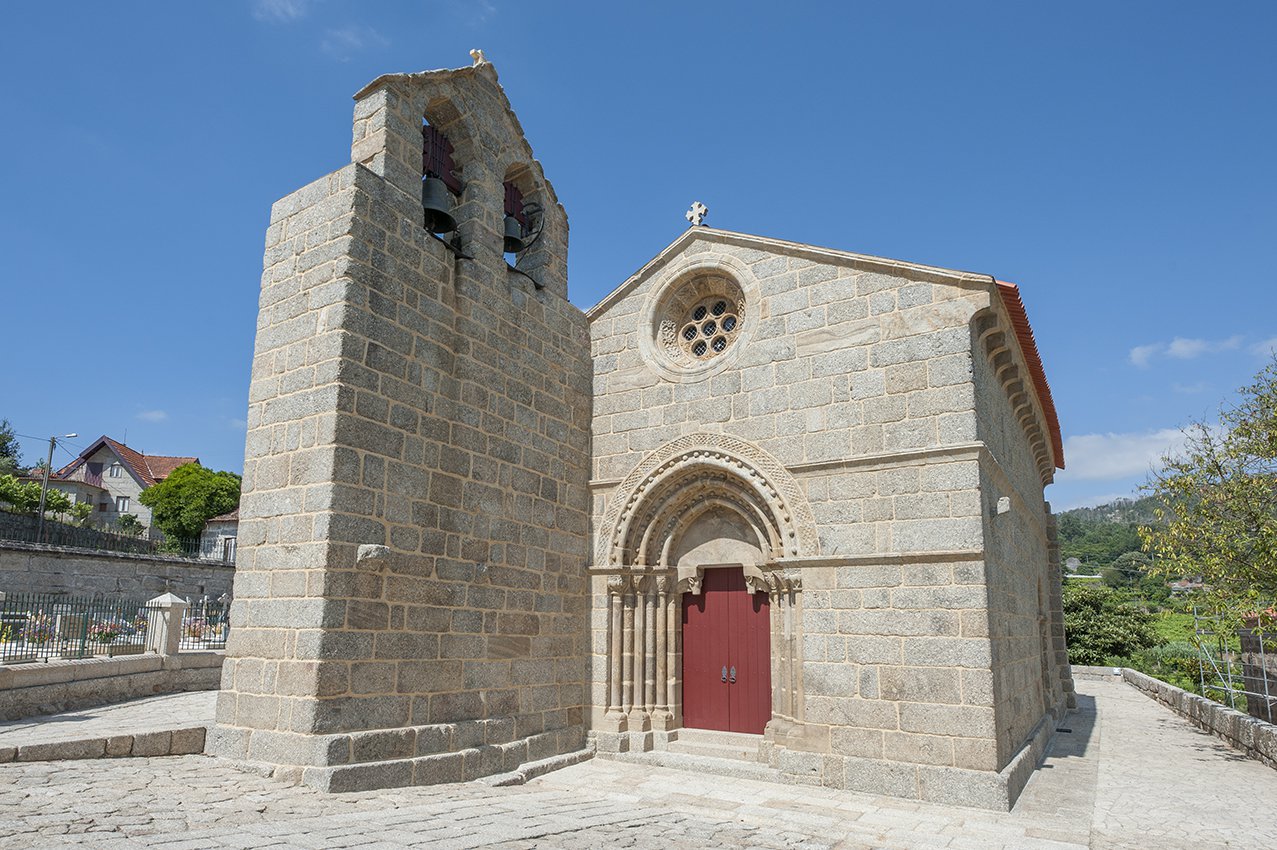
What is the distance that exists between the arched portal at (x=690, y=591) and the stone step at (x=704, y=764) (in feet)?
0.87

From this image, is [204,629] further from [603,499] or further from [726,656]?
[726,656]

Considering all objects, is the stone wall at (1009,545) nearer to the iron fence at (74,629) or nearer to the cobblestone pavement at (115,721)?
the cobblestone pavement at (115,721)

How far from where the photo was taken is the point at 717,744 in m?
8.18

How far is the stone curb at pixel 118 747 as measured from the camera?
5.40 m

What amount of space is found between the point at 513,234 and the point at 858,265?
3632mm

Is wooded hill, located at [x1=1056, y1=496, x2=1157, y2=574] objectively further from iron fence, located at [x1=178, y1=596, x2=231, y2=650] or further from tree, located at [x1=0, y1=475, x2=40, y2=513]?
tree, located at [x1=0, y1=475, x2=40, y2=513]

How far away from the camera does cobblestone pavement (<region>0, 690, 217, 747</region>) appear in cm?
627

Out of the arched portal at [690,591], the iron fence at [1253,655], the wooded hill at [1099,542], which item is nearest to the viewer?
the arched portal at [690,591]

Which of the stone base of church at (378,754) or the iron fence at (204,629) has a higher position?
the iron fence at (204,629)

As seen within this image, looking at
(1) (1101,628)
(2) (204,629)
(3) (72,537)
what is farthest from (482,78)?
(1) (1101,628)

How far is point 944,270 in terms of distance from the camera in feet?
24.2

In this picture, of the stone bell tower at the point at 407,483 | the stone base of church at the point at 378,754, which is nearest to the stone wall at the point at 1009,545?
the stone bell tower at the point at 407,483

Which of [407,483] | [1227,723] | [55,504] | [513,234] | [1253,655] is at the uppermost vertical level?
[513,234]

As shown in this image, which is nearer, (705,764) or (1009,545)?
(705,764)
